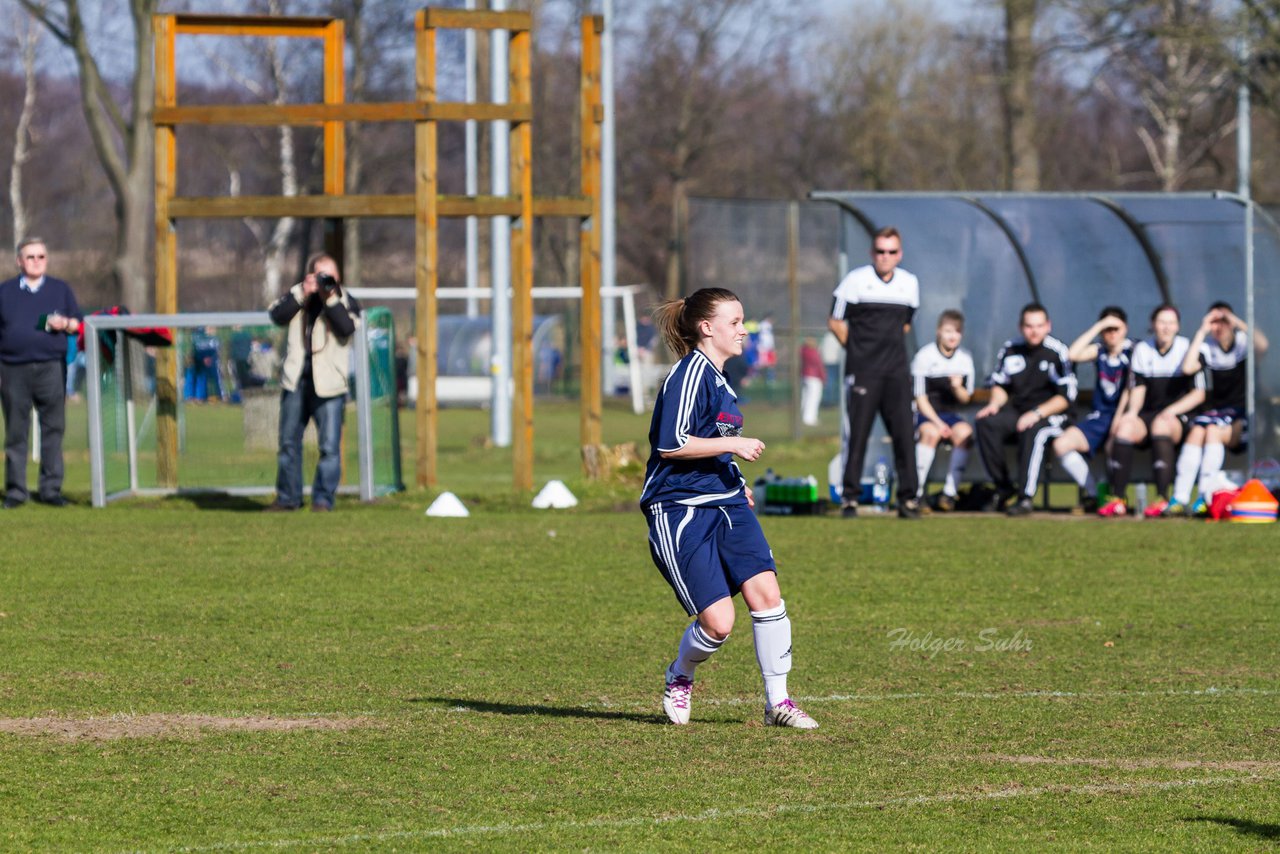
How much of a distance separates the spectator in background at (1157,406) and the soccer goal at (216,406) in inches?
242

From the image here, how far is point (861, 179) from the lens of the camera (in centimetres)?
6050

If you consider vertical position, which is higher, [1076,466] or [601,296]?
[601,296]

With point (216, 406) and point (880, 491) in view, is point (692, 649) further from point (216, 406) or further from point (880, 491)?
point (216, 406)

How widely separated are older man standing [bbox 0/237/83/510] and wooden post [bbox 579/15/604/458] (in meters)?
4.48

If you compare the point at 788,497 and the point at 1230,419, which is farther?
the point at 788,497

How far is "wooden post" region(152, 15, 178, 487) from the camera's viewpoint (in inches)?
632

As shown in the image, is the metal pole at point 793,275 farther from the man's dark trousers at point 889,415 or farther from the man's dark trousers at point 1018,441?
the man's dark trousers at point 889,415

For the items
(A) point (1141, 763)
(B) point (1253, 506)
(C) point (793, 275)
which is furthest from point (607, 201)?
(A) point (1141, 763)

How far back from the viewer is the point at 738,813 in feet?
18.1

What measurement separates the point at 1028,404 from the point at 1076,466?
0.65m

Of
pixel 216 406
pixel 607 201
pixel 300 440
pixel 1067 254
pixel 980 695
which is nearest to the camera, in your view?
pixel 980 695

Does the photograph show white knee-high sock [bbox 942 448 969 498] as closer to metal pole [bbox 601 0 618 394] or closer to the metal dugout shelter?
the metal dugout shelter

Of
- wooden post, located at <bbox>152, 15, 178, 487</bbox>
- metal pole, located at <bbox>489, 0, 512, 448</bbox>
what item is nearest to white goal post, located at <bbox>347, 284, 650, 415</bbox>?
metal pole, located at <bbox>489, 0, 512, 448</bbox>

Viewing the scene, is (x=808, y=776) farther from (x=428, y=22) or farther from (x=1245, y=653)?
(x=428, y=22)
